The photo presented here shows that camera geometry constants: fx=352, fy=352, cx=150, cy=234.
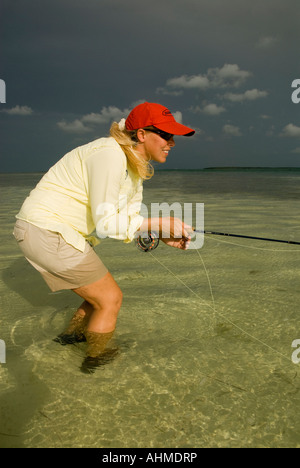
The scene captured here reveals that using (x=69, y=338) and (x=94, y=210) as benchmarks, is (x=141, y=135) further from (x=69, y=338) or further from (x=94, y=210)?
(x=69, y=338)

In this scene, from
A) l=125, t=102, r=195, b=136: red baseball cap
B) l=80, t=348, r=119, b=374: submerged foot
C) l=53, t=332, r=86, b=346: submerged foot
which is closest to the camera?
l=125, t=102, r=195, b=136: red baseball cap

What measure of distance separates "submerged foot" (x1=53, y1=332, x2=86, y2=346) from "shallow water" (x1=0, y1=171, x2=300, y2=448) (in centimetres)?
6

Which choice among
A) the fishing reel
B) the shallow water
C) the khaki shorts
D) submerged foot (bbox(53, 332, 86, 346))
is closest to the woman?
the khaki shorts

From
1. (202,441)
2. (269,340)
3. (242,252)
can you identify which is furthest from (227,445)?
(242,252)

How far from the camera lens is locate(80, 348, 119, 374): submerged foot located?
245 centimetres

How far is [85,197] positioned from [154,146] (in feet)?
1.97

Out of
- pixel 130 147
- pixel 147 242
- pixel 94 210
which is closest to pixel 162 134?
pixel 130 147

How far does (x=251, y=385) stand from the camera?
2.30 meters

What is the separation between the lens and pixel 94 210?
225cm

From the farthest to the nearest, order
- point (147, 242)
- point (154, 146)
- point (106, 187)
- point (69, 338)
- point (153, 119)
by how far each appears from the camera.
→ point (147, 242) → point (69, 338) → point (154, 146) → point (153, 119) → point (106, 187)

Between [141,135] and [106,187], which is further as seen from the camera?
[141,135]

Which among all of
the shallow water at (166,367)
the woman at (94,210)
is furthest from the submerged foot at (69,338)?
the woman at (94,210)

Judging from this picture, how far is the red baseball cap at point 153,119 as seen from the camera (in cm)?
235

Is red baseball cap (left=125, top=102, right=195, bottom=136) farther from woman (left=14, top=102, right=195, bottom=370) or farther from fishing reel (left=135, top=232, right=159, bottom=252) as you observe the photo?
fishing reel (left=135, top=232, right=159, bottom=252)
